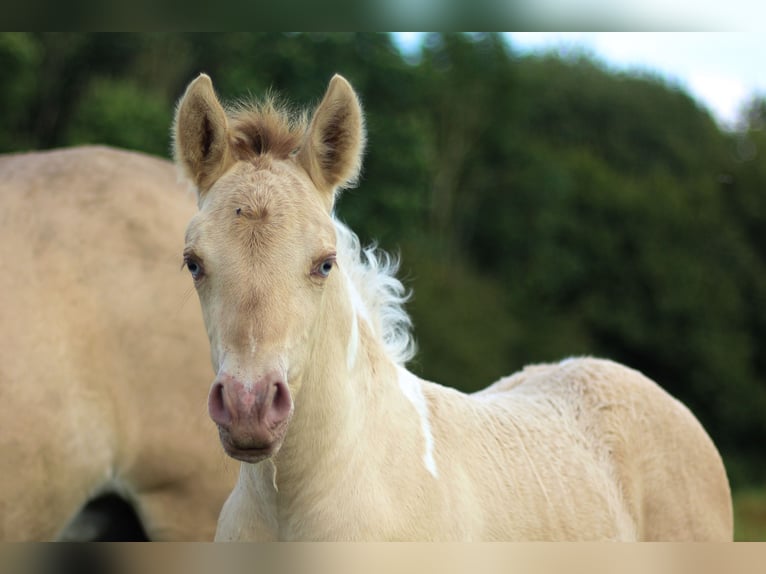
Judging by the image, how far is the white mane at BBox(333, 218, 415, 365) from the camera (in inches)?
126

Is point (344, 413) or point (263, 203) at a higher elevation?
point (263, 203)

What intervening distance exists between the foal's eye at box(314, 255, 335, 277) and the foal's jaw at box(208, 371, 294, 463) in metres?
0.37

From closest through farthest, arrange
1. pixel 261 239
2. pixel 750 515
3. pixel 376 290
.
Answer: pixel 261 239
pixel 376 290
pixel 750 515

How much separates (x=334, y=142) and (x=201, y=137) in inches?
16.7

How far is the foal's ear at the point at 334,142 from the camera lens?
288 centimetres

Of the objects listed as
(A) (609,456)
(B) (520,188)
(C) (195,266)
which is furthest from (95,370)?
(B) (520,188)

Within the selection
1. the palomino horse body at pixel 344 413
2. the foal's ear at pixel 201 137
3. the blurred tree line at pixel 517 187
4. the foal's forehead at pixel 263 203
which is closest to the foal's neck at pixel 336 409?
the palomino horse body at pixel 344 413

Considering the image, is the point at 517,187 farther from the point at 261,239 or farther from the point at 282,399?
the point at 282,399

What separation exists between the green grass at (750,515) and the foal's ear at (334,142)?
439 inches

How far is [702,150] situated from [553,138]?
5531 mm

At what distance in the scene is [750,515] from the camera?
1702 centimetres

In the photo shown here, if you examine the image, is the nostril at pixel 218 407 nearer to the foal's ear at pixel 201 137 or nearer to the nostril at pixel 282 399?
the nostril at pixel 282 399

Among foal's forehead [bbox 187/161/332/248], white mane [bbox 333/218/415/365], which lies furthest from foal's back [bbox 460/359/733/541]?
foal's forehead [bbox 187/161/332/248]

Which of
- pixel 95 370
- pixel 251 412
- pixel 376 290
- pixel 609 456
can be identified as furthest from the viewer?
pixel 95 370
